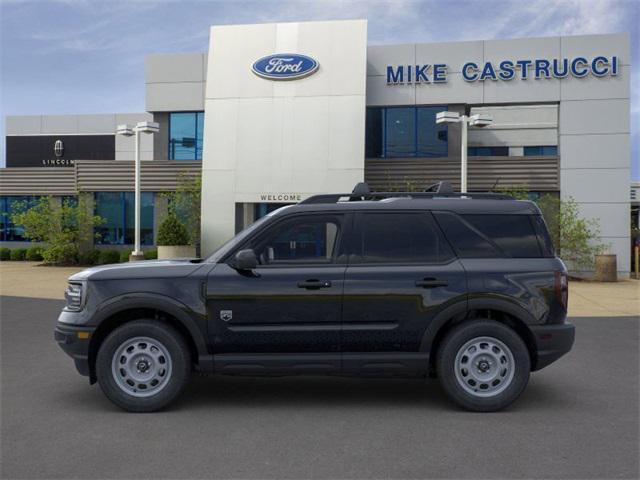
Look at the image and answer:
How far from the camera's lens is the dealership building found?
22219 millimetres

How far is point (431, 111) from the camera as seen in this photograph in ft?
79.8

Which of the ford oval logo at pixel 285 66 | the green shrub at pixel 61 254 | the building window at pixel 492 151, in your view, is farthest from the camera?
the building window at pixel 492 151

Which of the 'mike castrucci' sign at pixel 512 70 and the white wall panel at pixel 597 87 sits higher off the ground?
the 'mike castrucci' sign at pixel 512 70

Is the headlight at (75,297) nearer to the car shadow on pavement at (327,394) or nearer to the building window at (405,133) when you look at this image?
the car shadow on pavement at (327,394)

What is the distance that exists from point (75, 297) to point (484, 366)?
3.75 metres

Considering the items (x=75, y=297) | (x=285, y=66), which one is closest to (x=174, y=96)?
(x=285, y=66)

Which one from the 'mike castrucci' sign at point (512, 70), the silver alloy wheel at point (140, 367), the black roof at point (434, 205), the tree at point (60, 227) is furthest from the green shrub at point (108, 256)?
the black roof at point (434, 205)

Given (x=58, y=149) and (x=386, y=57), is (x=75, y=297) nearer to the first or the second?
(x=386, y=57)

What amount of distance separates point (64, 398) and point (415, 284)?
3547 millimetres

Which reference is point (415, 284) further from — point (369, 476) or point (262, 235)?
point (369, 476)

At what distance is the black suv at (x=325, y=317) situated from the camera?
5477 mm

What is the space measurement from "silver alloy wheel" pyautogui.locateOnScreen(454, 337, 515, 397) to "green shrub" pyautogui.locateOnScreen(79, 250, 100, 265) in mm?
22529

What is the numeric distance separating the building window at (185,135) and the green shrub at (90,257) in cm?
532

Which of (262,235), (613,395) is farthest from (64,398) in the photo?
(613,395)
